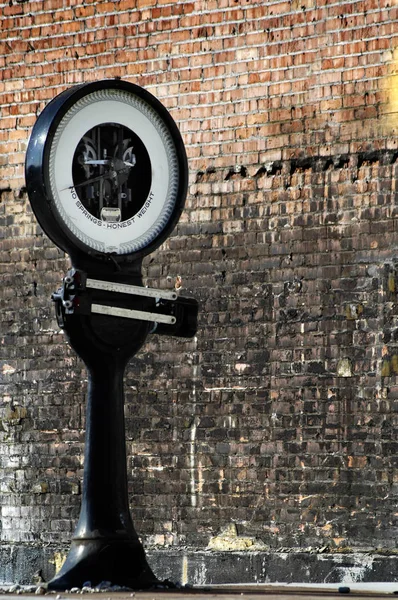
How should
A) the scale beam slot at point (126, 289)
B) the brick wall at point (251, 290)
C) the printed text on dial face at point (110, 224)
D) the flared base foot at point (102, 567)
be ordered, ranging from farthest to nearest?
the brick wall at point (251, 290)
the printed text on dial face at point (110, 224)
the scale beam slot at point (126, 289)
the flared base foot at point (102, 567)

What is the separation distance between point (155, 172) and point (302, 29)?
2.94m

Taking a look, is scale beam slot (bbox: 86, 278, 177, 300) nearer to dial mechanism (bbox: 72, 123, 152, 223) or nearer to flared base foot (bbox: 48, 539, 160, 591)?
dial mechanism (bbox: 72, 123, 152, 223)

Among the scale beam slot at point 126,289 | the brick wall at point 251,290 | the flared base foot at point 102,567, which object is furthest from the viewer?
the brick wall at point 251,290

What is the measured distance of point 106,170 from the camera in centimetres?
544

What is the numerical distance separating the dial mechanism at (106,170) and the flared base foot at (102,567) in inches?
45.3

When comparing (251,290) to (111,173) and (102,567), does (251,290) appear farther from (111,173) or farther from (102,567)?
(102,567)

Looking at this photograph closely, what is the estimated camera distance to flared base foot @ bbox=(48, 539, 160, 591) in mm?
5141

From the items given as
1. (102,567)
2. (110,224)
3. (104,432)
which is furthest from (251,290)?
(102,567)

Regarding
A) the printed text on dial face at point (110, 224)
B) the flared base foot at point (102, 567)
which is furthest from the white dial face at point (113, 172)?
the flared base foot at point (102, 567)

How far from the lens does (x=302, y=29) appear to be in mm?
8172

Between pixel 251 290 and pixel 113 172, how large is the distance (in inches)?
118

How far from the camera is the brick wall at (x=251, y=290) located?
7.92 m

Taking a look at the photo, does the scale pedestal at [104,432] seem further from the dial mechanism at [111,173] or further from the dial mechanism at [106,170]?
the dial mechanism at [111,173]

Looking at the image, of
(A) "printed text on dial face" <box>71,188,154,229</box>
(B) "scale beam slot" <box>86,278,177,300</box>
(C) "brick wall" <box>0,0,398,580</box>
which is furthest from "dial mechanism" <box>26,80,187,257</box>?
(C) "brick wall" <box>0,0,398,580</box>
